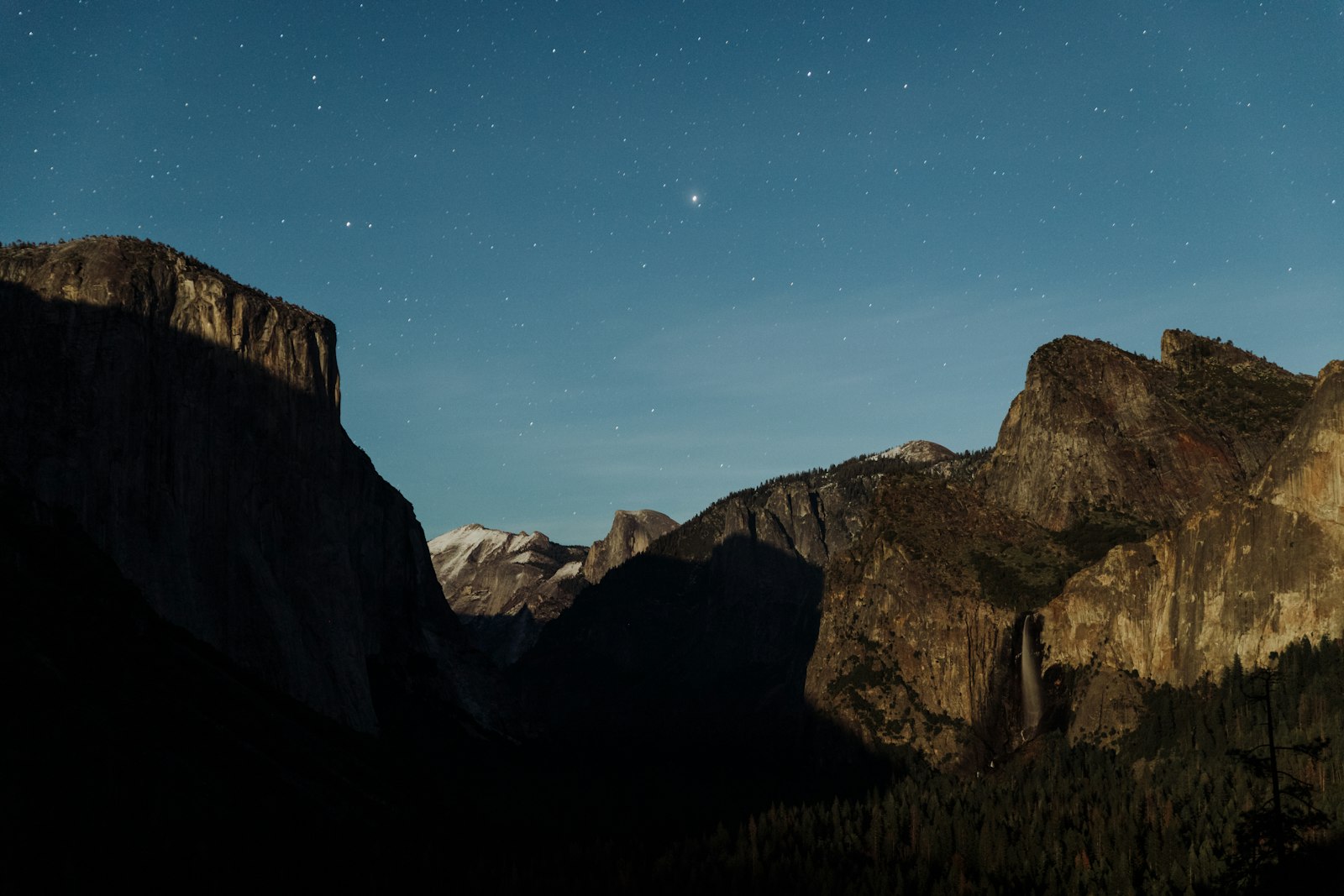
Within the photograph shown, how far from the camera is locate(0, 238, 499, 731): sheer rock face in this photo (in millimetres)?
146625

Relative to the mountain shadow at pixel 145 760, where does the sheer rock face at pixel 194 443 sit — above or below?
above

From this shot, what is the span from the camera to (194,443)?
526ft

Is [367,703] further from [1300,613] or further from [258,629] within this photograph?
[1300,613]

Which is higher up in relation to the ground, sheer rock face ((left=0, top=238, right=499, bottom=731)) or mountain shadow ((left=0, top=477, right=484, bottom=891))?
sheer rock face ((left=0, top=238, right=499, bottom=731))

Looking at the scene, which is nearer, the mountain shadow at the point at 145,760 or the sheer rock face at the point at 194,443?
the mountain shadow at the point at 145,760

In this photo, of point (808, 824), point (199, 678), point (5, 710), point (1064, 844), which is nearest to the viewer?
point (5, 710)

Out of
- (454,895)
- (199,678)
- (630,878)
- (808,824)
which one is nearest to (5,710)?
(199,678)

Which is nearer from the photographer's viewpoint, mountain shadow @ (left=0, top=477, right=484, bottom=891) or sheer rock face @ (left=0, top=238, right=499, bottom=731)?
mountain shadow @ (left=0, top=477, right=484, bottom=891)

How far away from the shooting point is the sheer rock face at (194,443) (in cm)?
14662

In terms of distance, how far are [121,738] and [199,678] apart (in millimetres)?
24709

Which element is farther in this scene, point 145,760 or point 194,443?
point 194,443

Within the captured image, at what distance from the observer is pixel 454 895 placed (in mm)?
136000

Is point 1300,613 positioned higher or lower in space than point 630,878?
higher

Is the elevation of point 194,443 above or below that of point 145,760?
above
